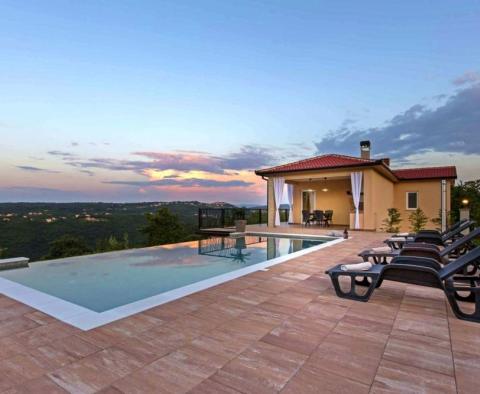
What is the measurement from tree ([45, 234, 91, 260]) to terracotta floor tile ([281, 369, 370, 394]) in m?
20.6

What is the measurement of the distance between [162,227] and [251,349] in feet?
66.6

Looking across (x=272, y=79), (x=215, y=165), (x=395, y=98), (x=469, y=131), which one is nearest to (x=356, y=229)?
(x=395, y=98)

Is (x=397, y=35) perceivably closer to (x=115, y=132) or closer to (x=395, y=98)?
(x=395, y=98)

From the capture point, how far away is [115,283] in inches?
214

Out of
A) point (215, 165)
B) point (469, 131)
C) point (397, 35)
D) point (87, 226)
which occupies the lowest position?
point (87, 226)

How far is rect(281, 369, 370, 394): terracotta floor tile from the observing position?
181 cm

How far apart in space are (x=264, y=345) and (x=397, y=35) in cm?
1152

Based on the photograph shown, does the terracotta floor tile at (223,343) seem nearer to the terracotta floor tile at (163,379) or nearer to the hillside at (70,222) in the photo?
the terracotta floor tile at (163,379)

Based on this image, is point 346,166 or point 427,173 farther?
point 427,173

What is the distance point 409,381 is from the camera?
192 cm

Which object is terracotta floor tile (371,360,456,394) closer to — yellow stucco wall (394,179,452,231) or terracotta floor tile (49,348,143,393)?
terracotta floor tile (49,348,143,393)

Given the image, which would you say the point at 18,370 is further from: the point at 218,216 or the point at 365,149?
the point at 365,149

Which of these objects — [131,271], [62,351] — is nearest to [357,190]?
[131,271]

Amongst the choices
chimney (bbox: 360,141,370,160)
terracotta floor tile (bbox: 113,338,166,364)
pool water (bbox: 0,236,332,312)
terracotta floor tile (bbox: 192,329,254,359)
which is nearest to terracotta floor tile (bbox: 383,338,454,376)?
terracotta floor tile (bbox: 192,329,254,359)
